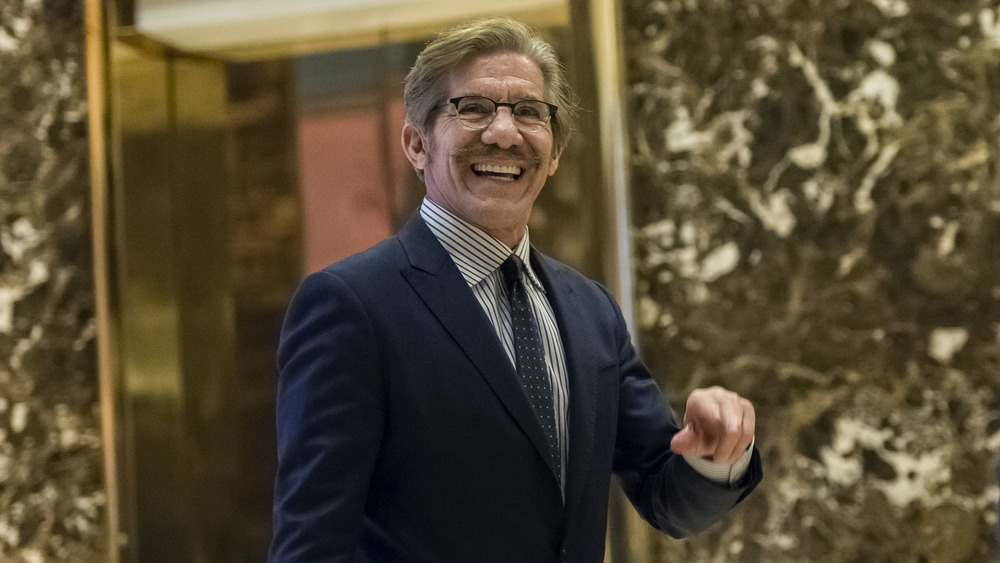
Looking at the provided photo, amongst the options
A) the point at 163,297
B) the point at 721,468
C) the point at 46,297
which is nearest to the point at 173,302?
the point at 163,297

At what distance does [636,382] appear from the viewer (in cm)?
159

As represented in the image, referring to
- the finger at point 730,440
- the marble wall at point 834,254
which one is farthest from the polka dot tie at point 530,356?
the marble wall at point 834,254

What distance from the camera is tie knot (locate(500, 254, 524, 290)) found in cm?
145

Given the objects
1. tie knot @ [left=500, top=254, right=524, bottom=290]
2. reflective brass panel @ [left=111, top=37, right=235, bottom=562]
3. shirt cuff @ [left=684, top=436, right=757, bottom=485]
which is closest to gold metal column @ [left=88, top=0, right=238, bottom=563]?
reflective brass panel @ [left=111, top=37, right=235, bottom=562]

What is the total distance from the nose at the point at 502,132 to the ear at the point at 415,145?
0.44 feet

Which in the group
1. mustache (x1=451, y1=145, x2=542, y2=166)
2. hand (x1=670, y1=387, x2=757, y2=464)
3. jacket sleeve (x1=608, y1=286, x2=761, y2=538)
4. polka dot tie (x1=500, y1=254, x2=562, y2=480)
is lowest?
jacket sleeve (x1=608, y1=286, x2=761, y2=538)

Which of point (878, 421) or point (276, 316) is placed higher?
point (276, 316)

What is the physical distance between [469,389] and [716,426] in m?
0.35

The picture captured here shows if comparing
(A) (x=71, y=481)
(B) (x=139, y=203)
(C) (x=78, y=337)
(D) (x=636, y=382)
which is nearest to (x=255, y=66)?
(B) (x=139, y=203)

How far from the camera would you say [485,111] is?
1410 millimetres

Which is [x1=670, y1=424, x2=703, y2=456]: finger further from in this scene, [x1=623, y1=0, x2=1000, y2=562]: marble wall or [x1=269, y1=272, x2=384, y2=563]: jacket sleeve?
[x1=623, y1=0, x2=1000, y2=562]: marble wall

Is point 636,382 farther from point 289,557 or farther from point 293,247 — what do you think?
point 293,247

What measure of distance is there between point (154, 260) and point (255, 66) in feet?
2.66

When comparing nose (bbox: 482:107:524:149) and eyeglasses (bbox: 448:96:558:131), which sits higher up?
eyeglasses (bbox: 448:96:558:131)
